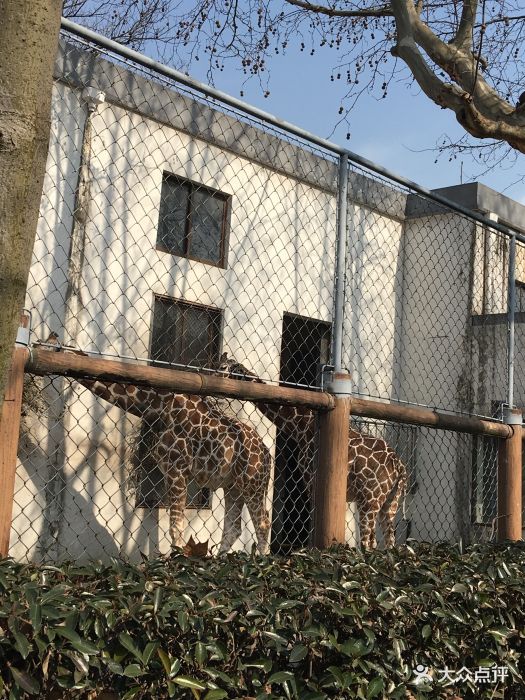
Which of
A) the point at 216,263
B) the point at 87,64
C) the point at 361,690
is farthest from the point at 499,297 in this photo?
the point at 361,690

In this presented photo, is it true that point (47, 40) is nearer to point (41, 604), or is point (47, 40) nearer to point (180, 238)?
point (41, 604)

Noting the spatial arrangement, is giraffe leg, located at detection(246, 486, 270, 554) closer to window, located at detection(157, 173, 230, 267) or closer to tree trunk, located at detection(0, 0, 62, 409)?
window, located at detection(157, 173, 230, 267)

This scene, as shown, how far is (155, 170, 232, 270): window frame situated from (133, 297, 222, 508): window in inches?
16.4

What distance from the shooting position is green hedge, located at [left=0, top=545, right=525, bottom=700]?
7.78 feet

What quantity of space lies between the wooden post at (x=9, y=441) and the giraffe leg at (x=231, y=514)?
4347 mm

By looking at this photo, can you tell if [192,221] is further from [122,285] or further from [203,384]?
[203,384]

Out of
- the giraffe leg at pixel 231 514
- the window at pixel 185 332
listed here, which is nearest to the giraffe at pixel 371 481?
the window at pixel 185 332

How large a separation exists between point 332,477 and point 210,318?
4089 millimetres

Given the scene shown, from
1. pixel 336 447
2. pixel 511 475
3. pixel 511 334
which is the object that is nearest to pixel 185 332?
pixel 511 334

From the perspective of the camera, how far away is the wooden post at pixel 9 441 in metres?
3.06

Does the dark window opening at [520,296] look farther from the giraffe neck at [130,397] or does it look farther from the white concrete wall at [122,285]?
the giraffe neck at [130,397]

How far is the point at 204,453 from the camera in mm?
7004

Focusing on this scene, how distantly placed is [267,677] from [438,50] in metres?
4.77

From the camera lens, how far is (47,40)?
2.01m
